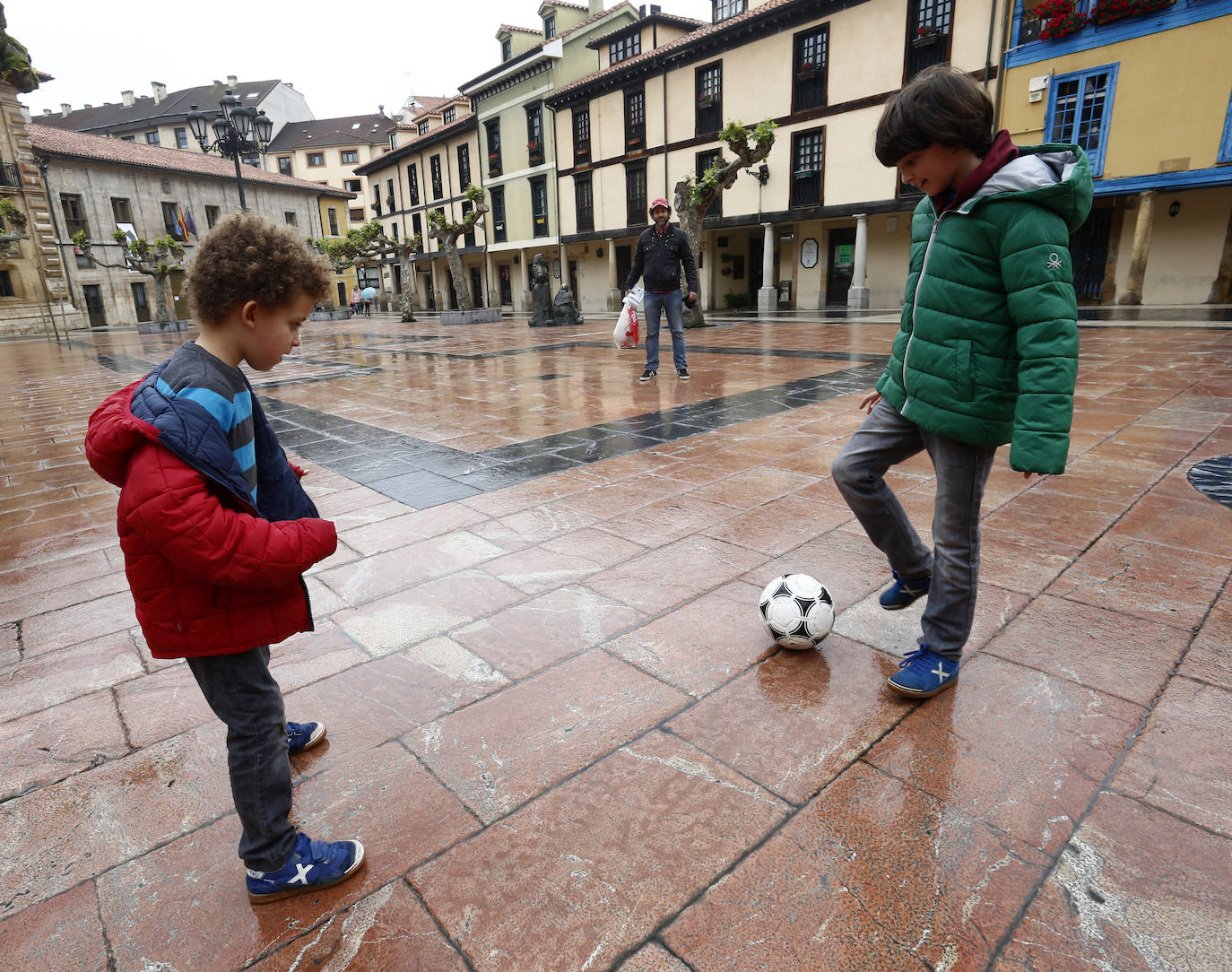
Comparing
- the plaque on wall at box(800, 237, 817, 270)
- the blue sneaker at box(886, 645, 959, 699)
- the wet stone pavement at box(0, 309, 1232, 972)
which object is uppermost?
the plaque on wall at box(800, 237, 817, 270)

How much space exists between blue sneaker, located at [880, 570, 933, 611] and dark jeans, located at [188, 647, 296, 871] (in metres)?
1.99

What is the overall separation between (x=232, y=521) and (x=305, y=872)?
0.79 metres

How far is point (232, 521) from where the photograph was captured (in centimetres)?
128

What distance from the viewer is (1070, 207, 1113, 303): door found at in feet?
57.0

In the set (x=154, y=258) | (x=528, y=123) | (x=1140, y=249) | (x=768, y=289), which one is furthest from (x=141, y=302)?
(x=1140, y=249)

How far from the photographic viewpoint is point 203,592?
1352 mm

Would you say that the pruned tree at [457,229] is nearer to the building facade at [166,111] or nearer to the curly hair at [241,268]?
the curly hair at [241,268]

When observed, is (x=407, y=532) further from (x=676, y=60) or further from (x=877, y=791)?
(x=676, y=60)

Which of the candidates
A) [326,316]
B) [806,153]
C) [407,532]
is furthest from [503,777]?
[326,316]

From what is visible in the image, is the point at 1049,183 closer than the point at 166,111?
Yes

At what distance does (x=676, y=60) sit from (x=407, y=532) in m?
24.0

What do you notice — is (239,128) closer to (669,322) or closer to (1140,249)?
(669,322)

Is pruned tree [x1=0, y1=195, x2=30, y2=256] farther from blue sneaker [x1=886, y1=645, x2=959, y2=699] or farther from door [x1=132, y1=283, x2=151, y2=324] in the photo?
blue sneaker [x1=886, y1=645, x2=959, y2=699]

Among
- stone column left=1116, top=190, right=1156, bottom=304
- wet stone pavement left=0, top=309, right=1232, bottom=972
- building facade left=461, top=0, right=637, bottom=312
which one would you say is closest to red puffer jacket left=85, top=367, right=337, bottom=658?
wet stone pavement left=0, top=309, right=1232, bottom=972
